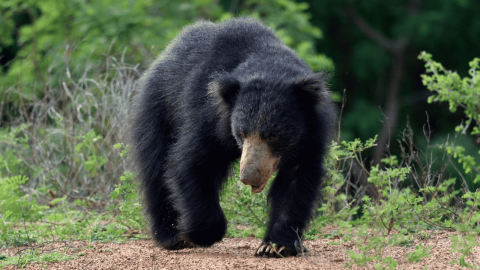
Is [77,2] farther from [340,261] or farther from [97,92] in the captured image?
[340,261]

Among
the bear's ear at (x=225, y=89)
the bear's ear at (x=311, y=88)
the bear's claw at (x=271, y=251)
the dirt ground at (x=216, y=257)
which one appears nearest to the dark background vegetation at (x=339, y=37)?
the dirt ground at (x=216, y=257)

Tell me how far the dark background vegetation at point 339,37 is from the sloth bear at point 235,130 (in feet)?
12.8

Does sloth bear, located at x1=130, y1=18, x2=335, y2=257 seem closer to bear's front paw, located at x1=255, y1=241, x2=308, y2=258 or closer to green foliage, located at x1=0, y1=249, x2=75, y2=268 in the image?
bear's front paw, located at x1=255, y1=241, x2=308, y2=258

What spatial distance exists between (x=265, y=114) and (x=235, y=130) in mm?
247

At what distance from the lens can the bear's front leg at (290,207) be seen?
388 cm

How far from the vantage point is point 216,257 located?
3.79m

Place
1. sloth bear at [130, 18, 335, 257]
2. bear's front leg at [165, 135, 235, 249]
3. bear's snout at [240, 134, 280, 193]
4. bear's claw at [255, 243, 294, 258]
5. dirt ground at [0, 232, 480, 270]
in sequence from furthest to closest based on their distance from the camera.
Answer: bear's front leg at [165, 135, 235, 249]
bear's claw at [255, 243, 294, 258]
sloth bear at [130, 18, 335, 257]
bear's snout at [240, 134, 280, 193]
dirt ground at [0, 232, 480, 270]

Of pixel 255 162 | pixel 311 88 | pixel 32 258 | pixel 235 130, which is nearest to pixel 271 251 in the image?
pixel 255 162

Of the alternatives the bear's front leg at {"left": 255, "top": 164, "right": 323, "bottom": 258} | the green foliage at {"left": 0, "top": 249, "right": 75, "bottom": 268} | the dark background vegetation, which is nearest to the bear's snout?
the bear's front leg at {"left": 255, "top": 164, "right": 323, "bottom": 258}

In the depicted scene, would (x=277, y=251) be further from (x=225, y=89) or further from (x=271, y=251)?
(x=225, y=89)

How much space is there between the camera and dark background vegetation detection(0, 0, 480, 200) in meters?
9.83

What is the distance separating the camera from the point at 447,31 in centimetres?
1370

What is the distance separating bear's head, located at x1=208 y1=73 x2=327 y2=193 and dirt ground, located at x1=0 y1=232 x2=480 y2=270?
51cm

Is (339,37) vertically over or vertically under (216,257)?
under
